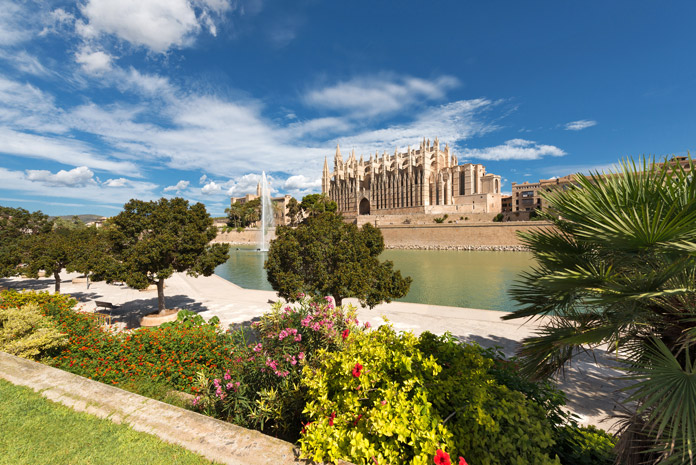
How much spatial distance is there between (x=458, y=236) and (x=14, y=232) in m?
50.5

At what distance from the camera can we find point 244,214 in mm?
75812

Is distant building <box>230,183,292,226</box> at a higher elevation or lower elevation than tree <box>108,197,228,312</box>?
higher

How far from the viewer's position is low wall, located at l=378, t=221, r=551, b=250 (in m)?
45.2

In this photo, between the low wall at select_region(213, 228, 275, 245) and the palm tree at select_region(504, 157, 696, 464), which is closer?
the palm tree at select_region(504, 157, 696, 464)

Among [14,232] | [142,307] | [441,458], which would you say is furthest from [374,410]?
[14,232]

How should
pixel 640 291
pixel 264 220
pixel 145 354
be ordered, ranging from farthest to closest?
1. pixel 264 220
2. pixel 145 354
3. pixel 640 291

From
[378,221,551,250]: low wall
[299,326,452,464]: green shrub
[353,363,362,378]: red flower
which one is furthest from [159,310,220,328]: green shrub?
[378,221,551,250]: low wall

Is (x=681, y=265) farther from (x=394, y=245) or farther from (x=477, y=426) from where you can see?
(x=394, y=245)

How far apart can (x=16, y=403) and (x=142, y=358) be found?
6.52 feet

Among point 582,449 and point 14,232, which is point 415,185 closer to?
point 14,232

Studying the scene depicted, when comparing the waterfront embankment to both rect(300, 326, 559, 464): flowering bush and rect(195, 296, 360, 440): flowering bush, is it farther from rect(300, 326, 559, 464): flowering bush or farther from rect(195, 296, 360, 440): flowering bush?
rect(300, 326, 559, 464): flowering bush

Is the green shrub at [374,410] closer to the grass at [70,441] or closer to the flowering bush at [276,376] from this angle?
the flowering bush at [276,376]

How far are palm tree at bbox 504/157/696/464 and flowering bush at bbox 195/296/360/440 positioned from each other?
2433 mm

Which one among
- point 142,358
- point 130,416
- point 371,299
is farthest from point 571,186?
point 142,358
